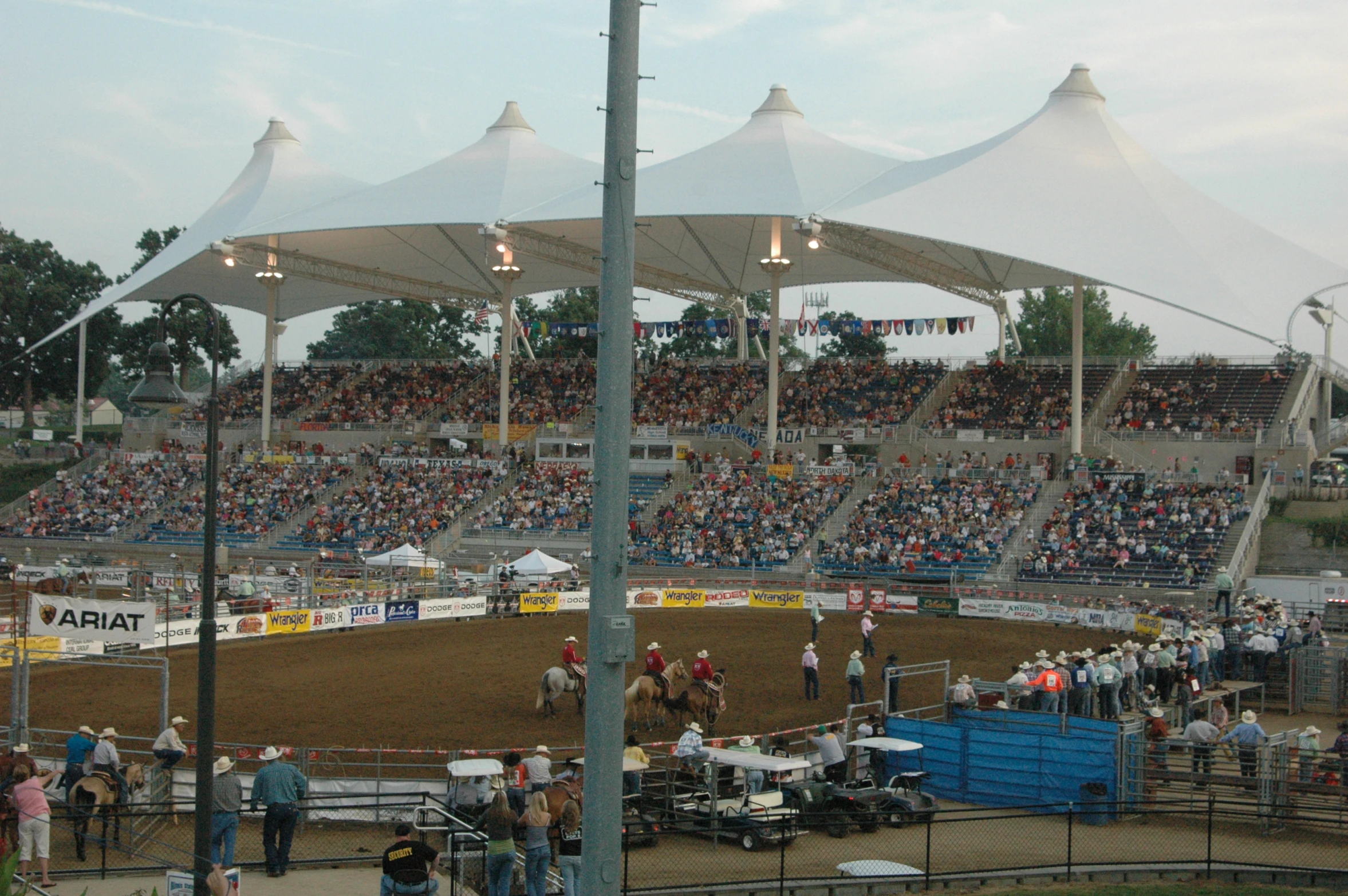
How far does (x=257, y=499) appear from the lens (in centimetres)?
5712

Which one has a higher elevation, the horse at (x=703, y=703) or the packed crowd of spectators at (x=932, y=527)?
the packed crowd of spectators at (x=932, y=527)

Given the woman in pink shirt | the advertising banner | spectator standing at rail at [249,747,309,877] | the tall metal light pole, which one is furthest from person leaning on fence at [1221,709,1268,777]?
the advertising banner

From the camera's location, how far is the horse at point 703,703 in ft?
70.6

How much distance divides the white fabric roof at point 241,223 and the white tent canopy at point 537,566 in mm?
23845

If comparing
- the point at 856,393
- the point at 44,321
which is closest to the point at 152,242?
the point at 44,321

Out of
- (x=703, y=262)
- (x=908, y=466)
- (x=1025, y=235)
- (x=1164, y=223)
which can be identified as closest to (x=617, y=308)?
(x=1025, y=235)

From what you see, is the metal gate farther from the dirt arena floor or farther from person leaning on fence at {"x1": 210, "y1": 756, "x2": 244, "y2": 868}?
person leaning on fence at {"x1": 210, "y1": 756, "x2": 244, "y2": 868}

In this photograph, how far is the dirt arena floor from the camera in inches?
851

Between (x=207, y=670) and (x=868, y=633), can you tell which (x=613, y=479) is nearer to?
(x=207, y=670)

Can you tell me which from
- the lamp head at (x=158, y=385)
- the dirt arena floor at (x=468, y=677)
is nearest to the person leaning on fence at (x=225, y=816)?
the lamp head at (x=158, y=385)

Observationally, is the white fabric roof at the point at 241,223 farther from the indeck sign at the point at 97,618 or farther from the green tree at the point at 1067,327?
the green tree at the point at 1067,327

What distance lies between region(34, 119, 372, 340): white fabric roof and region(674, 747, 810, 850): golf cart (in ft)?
147

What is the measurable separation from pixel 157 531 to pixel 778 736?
139 feet

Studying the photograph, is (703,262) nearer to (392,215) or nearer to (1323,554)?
(392,215)
